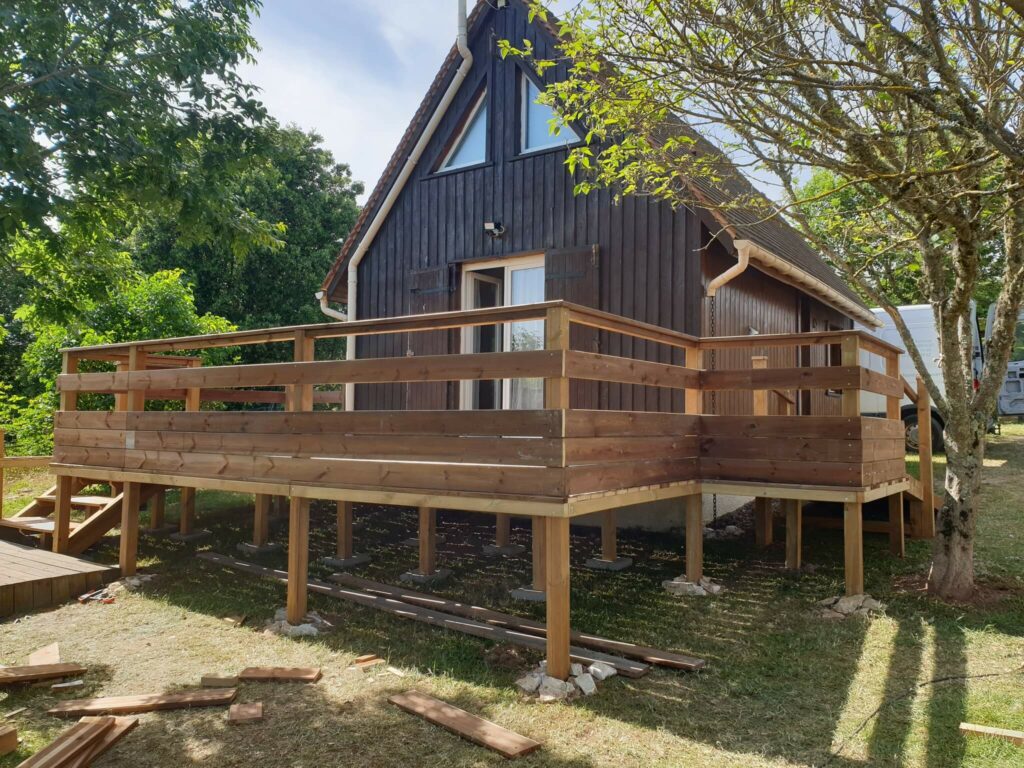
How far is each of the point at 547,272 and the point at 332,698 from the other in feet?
18.5

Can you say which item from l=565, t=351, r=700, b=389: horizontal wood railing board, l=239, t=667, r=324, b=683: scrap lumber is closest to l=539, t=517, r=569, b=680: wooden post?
l=565, t=351, r=700, b=389: horizontal wood railing board

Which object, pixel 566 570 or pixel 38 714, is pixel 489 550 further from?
pixel 38 714

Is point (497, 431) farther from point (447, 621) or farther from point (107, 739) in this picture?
point (107, 739)

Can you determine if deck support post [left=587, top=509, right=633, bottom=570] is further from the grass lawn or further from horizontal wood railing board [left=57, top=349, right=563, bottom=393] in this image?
horizontal wood railing board [left=57, top=349, right=563, bottom=393]

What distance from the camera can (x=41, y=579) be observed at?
226 inches

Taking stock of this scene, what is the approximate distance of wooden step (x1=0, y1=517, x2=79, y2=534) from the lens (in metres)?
7.49

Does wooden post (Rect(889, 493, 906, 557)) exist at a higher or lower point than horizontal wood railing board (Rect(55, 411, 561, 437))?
lower

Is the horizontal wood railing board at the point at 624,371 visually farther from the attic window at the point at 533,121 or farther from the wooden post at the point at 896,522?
the attic window at the point at 533,121

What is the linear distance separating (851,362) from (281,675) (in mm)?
4415

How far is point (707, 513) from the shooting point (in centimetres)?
800

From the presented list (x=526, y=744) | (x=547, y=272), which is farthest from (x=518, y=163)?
(x=526, y=744)

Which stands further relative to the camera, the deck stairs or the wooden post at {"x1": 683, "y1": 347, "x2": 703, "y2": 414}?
the deck stairs

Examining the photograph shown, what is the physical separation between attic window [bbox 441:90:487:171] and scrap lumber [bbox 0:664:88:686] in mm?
6976

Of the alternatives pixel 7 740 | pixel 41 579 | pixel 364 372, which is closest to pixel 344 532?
pixel 41 579
